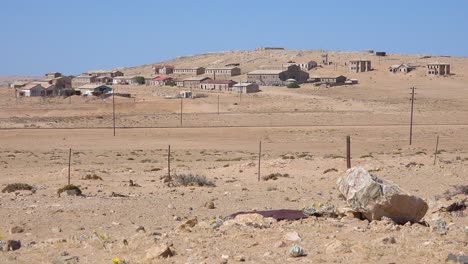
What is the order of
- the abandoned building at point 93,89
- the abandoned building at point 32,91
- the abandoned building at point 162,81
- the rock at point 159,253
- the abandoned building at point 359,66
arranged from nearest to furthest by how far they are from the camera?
the rock at point 159,253 → the abandoned building at point 32,91 → the abandoned building at point 93,89 → the abandoned building at point 162,81 → the abandoned building at point 359,66

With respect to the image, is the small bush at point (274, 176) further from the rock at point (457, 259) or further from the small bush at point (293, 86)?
the small bush at point (293, 86)

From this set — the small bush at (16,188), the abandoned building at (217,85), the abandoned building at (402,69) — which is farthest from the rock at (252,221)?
the abandoned building at (402,69)

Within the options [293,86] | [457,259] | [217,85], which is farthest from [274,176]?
[293,86]

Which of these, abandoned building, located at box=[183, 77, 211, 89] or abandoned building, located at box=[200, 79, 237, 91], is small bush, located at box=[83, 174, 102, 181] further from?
abandoned building, located at box=[183, 77, 211, 89]

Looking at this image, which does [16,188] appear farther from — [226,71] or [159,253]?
[226,71]

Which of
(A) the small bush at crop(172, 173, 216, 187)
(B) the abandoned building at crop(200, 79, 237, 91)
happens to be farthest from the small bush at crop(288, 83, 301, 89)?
(A) the small bush at crop(172, 173, 216, 187)

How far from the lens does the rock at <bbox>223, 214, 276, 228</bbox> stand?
1198 cm

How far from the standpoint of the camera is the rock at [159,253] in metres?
9.91

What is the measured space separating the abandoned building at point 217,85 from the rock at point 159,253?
10004cm

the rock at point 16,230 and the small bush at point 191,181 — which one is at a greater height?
the rock at point 16,230

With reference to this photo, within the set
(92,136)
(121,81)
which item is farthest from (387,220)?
(121,81)

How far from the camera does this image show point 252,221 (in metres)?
12.4

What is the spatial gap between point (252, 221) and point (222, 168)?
17373mm

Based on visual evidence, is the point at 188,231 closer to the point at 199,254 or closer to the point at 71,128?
the point at 199,254
